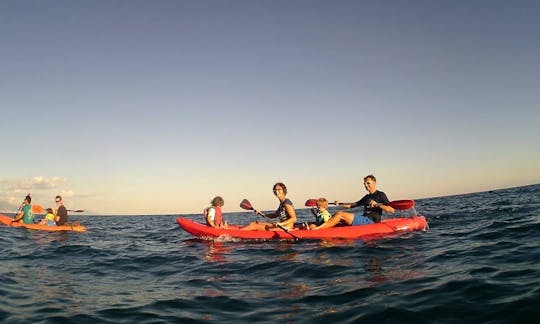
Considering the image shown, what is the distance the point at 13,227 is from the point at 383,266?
21.2m

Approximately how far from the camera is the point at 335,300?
16.9ft

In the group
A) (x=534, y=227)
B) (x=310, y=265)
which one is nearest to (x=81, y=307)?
(x=310, y=265)

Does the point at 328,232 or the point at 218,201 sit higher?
the point at 218,201

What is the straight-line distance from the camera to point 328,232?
1148 cm

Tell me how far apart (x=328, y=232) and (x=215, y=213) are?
4.39 meters

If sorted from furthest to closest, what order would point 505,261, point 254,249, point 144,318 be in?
point 254,249 → point 505,261 → point 144,318

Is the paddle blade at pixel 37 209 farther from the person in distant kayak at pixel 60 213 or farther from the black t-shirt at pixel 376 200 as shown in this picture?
the black t-shirt at pixel 376 200

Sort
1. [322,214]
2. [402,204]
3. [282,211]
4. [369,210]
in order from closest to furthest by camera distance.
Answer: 1. [402,204]
2. [322,214]
3. [369,210]
4. [282,211]

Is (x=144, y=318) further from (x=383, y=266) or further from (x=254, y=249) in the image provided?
(x=254, y=249)

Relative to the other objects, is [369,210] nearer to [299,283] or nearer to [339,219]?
[339,219]

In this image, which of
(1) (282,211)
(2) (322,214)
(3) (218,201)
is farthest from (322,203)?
(3) (218,201)

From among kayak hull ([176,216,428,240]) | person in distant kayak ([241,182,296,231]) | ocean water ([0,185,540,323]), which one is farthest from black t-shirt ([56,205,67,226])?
person in distant kayak ([241,182,296,231])

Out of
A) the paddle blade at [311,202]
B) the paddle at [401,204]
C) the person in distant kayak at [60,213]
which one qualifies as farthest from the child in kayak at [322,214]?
the person in distant kayak at [60,213]

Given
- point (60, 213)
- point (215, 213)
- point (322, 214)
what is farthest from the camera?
point (60, 213)
